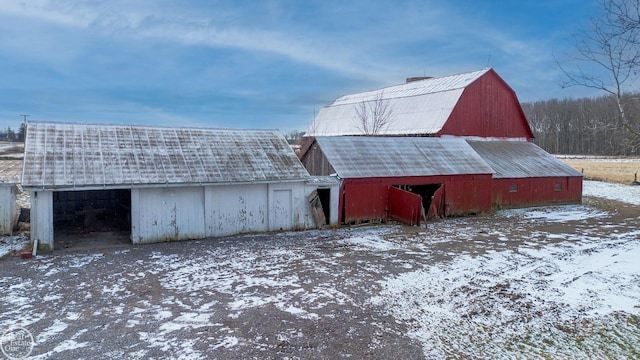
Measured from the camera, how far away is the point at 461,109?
28156 mm

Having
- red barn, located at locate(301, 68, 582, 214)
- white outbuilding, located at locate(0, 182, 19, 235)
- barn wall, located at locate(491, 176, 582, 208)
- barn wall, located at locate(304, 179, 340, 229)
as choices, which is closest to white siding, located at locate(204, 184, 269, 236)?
barn wall, located at locate(304, 179, 340, 229)

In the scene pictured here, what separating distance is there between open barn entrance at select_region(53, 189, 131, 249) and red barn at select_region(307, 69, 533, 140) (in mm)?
18788

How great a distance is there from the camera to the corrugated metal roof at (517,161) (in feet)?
82.6

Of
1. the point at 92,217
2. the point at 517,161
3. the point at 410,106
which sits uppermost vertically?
the point at 410,106

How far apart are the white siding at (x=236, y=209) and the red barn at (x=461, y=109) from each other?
14.6 meters

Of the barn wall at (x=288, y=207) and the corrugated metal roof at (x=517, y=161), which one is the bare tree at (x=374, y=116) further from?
the barn wall at (x=288, y=207)

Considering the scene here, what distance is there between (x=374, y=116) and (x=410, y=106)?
143 inches

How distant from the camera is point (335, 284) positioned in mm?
10914

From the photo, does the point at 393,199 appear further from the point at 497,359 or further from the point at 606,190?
the point at 606,190

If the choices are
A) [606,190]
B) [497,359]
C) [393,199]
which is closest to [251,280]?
[497,359]

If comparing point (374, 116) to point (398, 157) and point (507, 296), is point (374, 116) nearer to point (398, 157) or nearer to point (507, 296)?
point (398, 157)

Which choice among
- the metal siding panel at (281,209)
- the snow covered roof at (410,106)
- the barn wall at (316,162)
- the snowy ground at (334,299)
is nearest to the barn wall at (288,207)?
the metal siding panel at (281,209)

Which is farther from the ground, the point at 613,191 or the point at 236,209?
the point at 236,209

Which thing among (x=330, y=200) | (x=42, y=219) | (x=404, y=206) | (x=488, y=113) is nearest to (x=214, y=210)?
(x=330, y=200)
